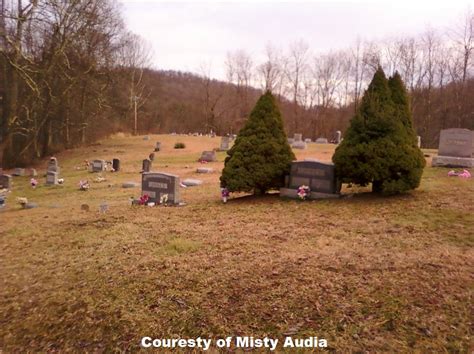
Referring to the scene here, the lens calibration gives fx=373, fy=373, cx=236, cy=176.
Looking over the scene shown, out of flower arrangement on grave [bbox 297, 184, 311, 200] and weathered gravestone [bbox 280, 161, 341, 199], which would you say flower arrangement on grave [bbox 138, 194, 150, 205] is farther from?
flower arrangement on grave [bbox 297, 184, 311, 200]

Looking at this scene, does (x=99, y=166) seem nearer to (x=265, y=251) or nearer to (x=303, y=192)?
(x=303, y=192)

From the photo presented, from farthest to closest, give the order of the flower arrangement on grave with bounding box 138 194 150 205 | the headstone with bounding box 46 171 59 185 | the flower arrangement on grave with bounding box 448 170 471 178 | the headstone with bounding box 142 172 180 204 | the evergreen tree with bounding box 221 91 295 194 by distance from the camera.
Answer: the headstone with bounding box 46 171 59 185 → the flower arrangement on grave with bounding box 448 170 471 178 → the flower arrangement on grave with bounding box 138 194 150 205 → the headstone with bounding box 142 172 180 204 → the evergreen tree with bounding box 221 91 295 194

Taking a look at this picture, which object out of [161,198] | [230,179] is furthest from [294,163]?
[161,198]

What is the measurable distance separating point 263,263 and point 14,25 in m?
22.6

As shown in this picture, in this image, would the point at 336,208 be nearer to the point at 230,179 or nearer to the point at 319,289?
the point at 230,179

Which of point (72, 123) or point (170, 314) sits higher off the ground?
point (72, 123)

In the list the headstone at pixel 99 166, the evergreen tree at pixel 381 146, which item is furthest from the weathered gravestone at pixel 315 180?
the headstone at pixel 99 166

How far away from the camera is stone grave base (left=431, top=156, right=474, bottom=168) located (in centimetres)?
1150

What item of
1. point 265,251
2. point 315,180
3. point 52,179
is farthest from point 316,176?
point 52,179

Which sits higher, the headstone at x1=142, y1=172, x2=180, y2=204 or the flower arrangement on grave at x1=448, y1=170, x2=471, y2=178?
the flower arrangement on grave at x1=448, y1=170, x2=471, y2=178

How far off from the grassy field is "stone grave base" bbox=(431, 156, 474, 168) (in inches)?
176

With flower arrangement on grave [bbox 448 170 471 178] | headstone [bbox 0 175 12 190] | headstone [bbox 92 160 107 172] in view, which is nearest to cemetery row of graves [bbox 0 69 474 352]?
flower arrangement on grave [bbox 448 170 471 178]

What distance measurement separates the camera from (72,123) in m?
29.1

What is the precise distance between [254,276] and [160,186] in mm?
5301
